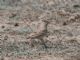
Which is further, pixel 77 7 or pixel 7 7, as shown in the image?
pixel 7 7

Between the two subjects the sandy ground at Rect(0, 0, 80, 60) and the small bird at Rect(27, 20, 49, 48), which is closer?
the sandy ground at Rect(0, 0, 80, 60)

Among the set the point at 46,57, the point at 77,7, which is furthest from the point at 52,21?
the point at 46,57

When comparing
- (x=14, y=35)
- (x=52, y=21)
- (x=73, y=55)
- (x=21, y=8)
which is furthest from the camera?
(x=21, y=8)

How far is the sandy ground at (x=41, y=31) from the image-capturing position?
6277 mm

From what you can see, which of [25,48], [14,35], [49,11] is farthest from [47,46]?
[49,11]

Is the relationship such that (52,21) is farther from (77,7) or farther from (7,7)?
(7,7)

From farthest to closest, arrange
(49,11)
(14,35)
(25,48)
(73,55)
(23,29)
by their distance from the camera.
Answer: (49,11), (23,29), (14,35), (25,48), (73,55)

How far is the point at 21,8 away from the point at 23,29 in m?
3.02

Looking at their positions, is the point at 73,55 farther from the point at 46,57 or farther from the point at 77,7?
the point at 77,7

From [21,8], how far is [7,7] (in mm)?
599

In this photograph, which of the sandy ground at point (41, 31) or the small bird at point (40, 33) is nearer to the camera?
the sandy ground at point (41, 31)

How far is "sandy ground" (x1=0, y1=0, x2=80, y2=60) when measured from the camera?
20.6 feet

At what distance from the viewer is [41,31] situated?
7.40 metres

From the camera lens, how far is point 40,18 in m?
8.83
